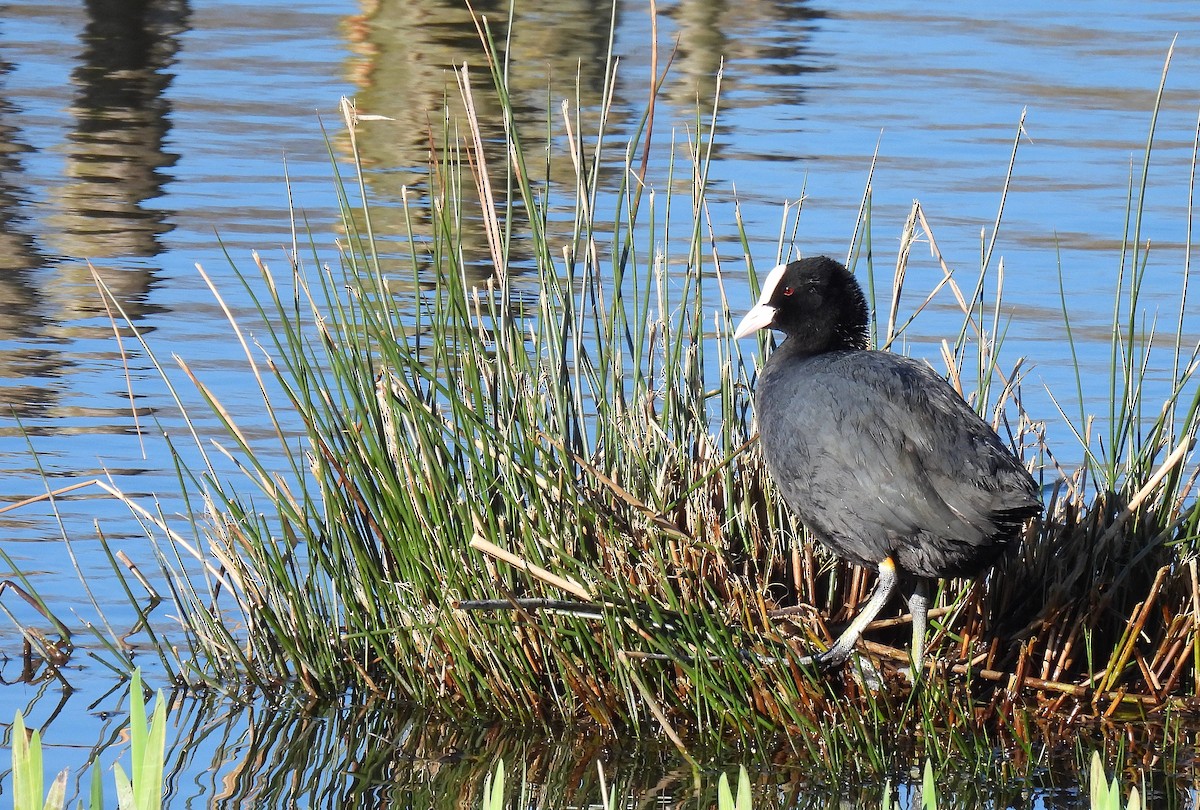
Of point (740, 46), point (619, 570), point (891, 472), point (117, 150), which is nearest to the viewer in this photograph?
point (891, 472)

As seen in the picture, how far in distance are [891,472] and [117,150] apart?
786 cm

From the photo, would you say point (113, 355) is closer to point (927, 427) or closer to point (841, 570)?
point (841, 570)

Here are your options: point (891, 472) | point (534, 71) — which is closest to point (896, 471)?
point (891, 472)

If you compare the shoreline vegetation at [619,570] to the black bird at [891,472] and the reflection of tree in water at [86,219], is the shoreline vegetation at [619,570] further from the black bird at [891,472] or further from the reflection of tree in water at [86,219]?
the reflection of tree in water at [86,219]

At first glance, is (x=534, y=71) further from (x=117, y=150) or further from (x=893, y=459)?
(x=893, y=459)

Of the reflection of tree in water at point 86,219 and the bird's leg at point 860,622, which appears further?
the reflection of tree in water at point 86,219

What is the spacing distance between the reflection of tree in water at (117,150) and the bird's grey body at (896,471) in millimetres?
4396

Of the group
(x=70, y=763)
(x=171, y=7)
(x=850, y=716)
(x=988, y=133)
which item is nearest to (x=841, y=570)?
(x=850, y=716)

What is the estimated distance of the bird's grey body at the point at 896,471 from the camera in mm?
3518

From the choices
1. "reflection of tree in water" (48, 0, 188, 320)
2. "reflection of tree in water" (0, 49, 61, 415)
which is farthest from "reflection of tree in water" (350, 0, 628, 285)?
"reflection of tree in water" (0, 49, 61, 415)

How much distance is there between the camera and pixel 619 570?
12.7ft

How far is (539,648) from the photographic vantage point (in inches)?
154

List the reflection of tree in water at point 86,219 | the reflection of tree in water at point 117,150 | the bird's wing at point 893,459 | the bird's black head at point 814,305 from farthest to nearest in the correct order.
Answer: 1. the reflection of tree in water at point 117,150
2. the reflection of tree in water at point 86,219
3. the bird's black head at point 814,305
4. the bird's wing at point 893,459

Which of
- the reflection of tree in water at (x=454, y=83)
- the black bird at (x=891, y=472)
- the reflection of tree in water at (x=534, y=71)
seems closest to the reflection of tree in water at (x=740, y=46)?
the reflection of tree in water at (x=534, y=71)
